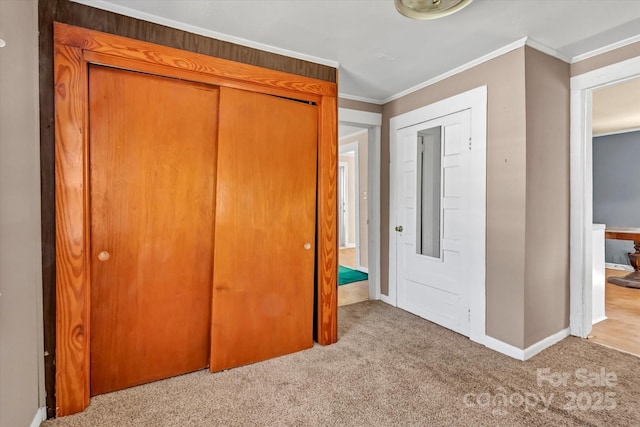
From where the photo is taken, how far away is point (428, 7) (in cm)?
188

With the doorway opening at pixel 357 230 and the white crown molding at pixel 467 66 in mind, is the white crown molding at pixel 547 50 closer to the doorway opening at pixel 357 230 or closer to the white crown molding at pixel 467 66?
the white crown molding at pixel 467 66

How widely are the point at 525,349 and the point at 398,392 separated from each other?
112 centimetres

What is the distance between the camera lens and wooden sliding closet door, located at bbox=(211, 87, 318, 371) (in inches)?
89.5

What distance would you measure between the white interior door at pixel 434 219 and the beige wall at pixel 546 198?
0.48 m

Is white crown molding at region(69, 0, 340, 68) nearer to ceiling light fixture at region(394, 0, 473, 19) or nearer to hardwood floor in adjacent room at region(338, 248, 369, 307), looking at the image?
ceiling light fixture at region(394, 0, 473, 19)

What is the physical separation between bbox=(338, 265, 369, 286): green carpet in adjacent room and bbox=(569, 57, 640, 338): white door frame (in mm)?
2766

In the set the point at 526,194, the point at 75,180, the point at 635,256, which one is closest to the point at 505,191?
the point at 526,194

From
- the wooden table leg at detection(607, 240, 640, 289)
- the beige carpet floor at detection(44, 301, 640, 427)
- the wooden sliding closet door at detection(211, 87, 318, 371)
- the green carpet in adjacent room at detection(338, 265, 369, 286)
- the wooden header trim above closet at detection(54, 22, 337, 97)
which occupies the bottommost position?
the beige carpet floor at detection(44, 301, 640, 427)

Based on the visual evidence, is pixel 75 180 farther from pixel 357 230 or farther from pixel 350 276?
pixel 357 230

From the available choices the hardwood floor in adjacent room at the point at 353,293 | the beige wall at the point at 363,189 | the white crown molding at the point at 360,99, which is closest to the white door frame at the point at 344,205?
the beige wall at the point at 363,189

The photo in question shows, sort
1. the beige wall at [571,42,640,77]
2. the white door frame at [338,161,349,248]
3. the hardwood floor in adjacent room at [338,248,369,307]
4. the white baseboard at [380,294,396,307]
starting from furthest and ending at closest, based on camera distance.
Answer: the white door frame at [338,161,349,248], the hardwood floor in adjacent room at [338,248,369,307], the white baseboard at [380,294,396,307], the beige wall at [571,42,640,77]

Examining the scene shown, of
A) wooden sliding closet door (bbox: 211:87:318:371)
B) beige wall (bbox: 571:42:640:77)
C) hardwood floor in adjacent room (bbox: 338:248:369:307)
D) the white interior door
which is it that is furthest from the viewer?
hardwood floor in adjacent room (bbox: 338:248:369:307)

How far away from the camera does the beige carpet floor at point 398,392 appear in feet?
5.86

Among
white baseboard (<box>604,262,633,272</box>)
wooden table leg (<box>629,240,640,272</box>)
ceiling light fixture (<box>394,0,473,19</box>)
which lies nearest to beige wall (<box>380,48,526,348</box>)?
ceiling light fixture (<box>394,0,473,19</box>)
